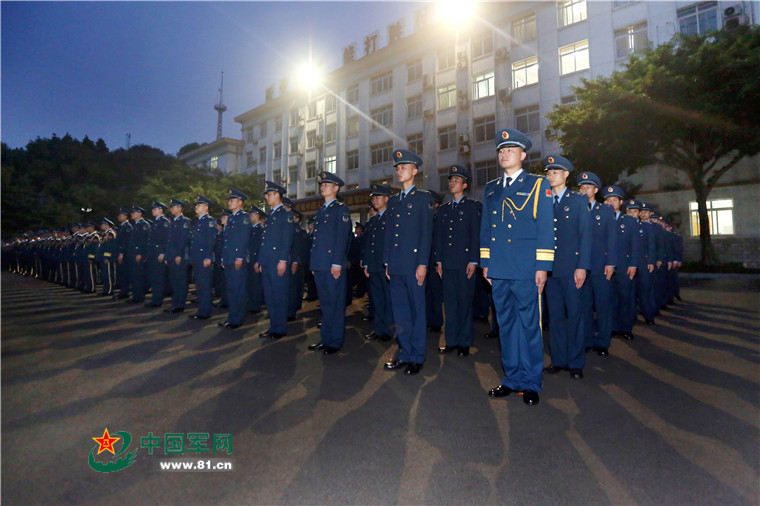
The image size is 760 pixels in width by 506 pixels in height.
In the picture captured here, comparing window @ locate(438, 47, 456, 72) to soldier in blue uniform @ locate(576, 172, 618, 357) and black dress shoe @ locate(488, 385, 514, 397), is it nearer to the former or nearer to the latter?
soldier in blue uniform @ locate(576, 172, 618, 357)

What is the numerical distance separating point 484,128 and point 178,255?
840 inches

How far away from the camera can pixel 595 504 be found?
201cm

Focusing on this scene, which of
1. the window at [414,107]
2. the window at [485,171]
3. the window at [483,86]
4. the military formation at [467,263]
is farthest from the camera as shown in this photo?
the window at [414,107]

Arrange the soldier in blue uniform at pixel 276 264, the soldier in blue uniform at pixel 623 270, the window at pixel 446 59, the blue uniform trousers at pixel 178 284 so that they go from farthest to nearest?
1. the window at pixel 446 59
2. the blue uniform trousers at pixel 178 284
3. the soldier in blue uniform at pixel 623 270
4. the soldier in blue uniform at pixel 276 264

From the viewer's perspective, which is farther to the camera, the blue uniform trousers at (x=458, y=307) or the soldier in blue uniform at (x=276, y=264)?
the soldier in blue uniform at (x=276, y=264)

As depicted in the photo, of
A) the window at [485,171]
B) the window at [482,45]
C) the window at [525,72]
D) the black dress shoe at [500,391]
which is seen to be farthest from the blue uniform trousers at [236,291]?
the window at [482,45]

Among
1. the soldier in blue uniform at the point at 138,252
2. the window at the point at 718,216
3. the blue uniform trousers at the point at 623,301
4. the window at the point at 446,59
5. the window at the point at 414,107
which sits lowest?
the blue uniform trousers at the point at 623,301

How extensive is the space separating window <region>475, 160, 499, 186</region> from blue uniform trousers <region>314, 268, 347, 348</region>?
20.4 metres

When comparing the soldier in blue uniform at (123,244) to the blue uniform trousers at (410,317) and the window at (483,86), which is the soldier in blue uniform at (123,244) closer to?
the blue uniform trousers at (410,317)

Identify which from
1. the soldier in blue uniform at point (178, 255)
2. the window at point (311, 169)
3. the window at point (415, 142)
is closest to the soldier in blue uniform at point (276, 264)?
the soldier in blue uniform at point (178, 255)

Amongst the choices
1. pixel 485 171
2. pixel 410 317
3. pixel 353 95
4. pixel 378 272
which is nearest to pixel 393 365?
pixel 410 317

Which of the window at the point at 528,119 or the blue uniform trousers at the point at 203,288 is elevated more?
the window at the point at 528,119

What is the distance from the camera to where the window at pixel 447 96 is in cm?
2653

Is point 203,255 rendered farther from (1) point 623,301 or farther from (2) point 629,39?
(2) point 629,39
